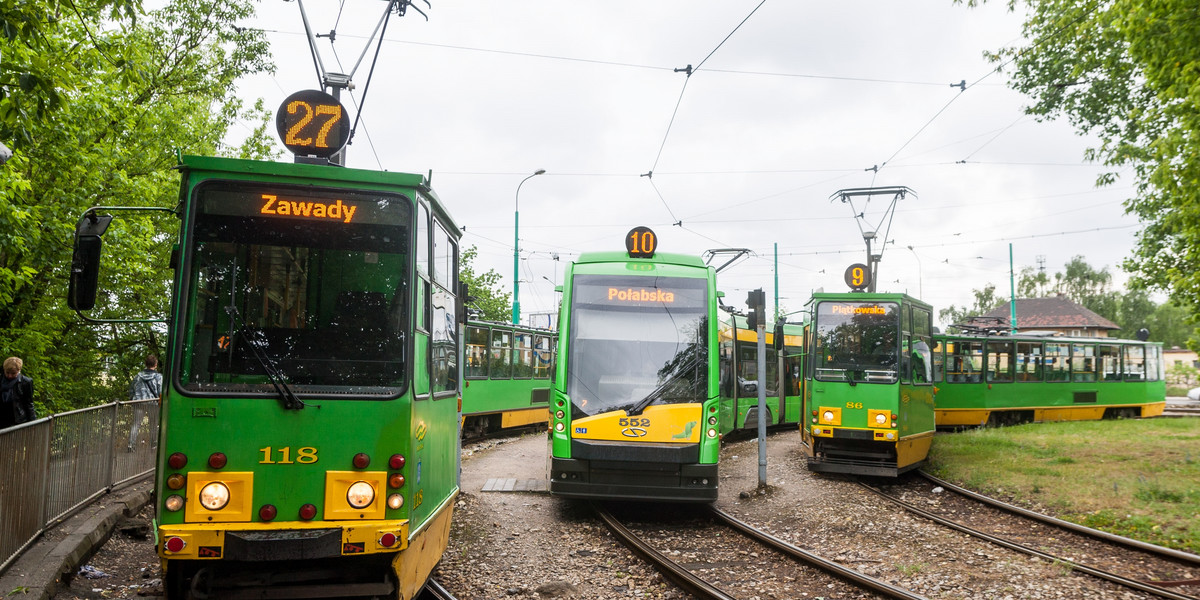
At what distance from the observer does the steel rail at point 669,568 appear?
663 cm

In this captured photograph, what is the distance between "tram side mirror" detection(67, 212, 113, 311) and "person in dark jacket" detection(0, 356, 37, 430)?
16.2ft

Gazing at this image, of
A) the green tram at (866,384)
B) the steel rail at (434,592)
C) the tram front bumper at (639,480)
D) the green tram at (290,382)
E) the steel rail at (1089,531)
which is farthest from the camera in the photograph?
the green tram at (866,384)

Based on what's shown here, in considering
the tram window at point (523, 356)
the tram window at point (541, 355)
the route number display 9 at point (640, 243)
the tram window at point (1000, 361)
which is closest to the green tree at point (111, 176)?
the route number display 9 at point (640, 243)

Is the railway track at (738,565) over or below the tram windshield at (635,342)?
below

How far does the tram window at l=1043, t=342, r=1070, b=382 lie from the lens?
24734 mm

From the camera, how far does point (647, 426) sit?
9.39 meters

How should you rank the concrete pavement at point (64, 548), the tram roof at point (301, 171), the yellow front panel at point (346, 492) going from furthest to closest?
1. the concrete pavement at point (64, 548)
2. the tram roof at point (301, 171)
3. the yellow front panel at point (346, 492)

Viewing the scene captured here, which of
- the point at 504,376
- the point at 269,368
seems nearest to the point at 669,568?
the point at 269,368

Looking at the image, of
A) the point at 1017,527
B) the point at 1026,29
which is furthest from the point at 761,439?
the point at 1026,29

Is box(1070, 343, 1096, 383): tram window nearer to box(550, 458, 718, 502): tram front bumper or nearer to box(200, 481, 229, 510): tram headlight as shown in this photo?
box(550, 458, 718, 502): tram front bumper

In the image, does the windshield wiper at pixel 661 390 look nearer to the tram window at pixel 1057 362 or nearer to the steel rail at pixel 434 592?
the steel rail at pixel 434 592

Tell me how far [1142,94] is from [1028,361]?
887 cm

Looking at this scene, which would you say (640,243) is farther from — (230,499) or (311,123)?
(230,499)

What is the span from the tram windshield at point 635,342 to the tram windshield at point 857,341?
14.6ft
